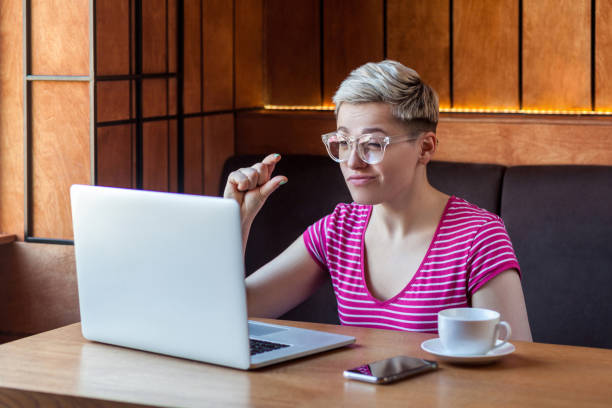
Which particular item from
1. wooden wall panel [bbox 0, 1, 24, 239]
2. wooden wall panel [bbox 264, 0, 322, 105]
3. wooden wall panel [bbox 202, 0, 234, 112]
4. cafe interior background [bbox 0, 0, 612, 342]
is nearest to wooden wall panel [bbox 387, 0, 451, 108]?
cafe interior background [bbox 0, 0, 612, 342]

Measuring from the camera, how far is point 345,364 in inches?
53.7

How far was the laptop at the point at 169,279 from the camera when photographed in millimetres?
1281

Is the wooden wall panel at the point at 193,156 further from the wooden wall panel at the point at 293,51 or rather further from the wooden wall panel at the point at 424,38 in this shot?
the wooden wall panel at the point at 424,38

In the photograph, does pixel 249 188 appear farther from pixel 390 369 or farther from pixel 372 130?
pixel 390 369

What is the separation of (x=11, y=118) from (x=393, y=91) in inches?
52.8

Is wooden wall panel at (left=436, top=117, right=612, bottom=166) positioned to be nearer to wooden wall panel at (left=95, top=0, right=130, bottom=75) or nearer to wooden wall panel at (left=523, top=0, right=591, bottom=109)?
wooden wall panel at (left=523, top=0, right=591, bottom=109)

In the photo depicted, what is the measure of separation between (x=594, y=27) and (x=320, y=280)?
147 centimetres

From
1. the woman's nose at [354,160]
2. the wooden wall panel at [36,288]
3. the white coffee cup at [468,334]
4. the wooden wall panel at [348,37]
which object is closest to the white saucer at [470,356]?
the white coffee cup at [468,334]

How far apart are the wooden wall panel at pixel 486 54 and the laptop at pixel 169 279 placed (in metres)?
1.72

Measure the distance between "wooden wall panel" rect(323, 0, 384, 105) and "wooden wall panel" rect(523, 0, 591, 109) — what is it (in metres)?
0.53

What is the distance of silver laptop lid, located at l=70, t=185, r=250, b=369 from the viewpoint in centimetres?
128

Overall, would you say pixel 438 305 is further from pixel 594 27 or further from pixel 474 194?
pixel 594 27

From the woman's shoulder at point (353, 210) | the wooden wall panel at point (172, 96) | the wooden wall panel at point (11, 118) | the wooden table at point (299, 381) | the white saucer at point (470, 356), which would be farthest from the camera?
the wooden wall panel at point (172, 96)

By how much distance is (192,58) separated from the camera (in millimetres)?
2861
